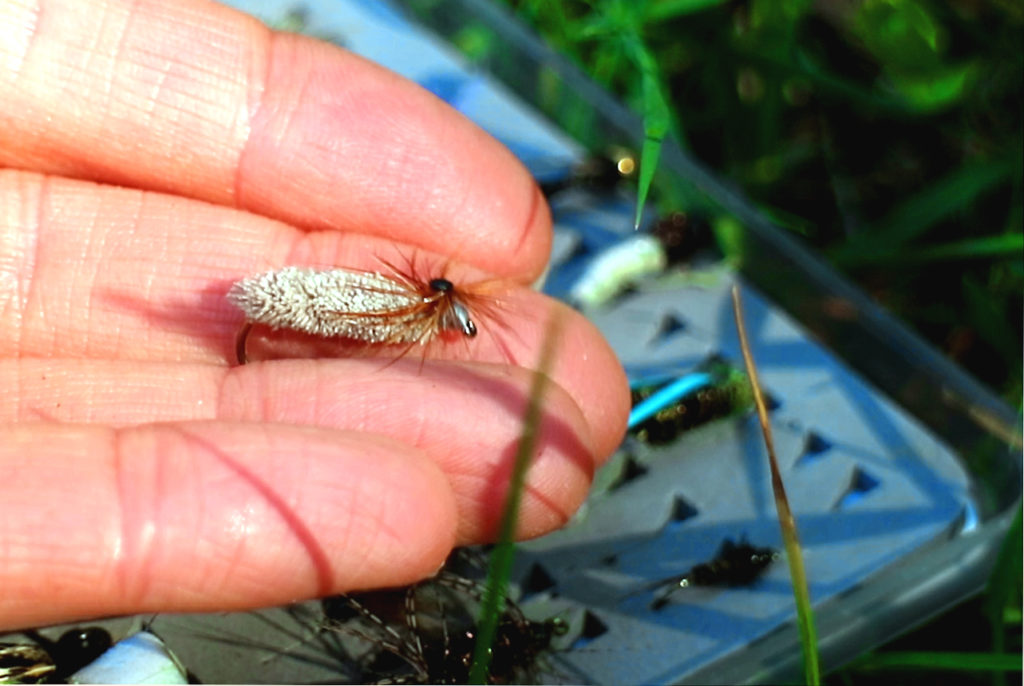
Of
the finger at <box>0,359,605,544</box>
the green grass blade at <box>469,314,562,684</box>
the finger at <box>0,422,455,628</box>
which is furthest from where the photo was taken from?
→ the finger at <box>0,359,605,544</box>

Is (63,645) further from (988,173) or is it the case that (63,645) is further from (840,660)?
(988,173)

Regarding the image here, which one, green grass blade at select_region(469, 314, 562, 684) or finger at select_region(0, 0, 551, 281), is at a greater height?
finger at select_region(0, 0, 551, 281)

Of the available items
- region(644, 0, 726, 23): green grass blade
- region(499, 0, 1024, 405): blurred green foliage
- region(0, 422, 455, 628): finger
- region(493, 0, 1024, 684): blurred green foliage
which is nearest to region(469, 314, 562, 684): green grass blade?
region(0, 422, 455, 628): finger

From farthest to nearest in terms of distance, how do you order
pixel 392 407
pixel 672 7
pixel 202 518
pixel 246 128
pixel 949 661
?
pixel 672 7 → pixel 246 128 → pixel 949 661 → pixel 392 407 → pixel 202 518

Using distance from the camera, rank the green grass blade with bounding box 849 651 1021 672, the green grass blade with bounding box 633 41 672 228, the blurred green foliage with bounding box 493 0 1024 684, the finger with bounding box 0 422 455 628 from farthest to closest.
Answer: the blurred green foliage with bounding box 493 0 1024 684 → the green grass blade with bounding box 633 41 672 228 → the green grass blade with bounding box 849 651 1021 672 → the finger with bounding box 0 422 455 628

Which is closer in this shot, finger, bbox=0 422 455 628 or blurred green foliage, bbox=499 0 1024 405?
finger, bbox=0 422 455 628

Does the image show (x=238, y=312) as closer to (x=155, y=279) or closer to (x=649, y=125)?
(x=155, y=279)

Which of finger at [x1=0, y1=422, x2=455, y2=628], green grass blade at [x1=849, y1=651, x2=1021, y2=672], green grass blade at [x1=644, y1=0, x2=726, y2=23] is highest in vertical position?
green grass blade at [x1=644, y1=0, x2=726, y2=23]

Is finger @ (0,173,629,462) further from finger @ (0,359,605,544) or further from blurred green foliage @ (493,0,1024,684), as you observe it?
blurred green foliage @ (493,0,1024,684)

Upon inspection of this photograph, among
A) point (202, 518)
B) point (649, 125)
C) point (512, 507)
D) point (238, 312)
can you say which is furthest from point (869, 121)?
point (202, 518)
